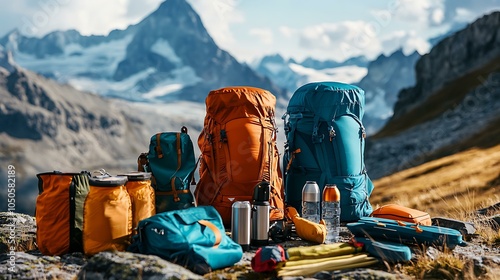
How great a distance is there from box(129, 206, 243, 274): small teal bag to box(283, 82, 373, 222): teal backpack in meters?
2.95

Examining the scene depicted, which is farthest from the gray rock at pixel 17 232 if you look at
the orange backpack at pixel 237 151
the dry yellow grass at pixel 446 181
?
the dry yellow grass at pixel 446 181

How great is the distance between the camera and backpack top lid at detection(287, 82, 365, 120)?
9.88 m

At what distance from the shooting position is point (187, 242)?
6832 millimetres

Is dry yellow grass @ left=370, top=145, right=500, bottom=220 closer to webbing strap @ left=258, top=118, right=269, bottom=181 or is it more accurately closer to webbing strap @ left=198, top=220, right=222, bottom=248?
webbing strap @ left=258, top=118, right=269, bottom=181

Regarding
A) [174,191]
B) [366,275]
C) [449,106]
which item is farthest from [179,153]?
[449,106]

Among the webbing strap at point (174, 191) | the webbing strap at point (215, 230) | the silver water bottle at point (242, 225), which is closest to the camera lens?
the webbing strap at point (215, 230)

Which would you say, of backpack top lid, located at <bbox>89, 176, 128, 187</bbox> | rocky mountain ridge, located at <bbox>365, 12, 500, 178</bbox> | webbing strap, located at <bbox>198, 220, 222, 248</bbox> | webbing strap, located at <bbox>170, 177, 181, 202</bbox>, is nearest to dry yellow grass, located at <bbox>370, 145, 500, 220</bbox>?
rocky mountain ridge, located at <bbox>365, 12, 500, 178</bbox>

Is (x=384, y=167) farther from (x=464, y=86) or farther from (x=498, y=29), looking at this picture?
(x=498, y=29)

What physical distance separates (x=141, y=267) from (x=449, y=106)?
287 feet

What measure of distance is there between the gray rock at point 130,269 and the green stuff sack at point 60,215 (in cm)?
147

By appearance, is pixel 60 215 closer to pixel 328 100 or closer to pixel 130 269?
pixel 130 269

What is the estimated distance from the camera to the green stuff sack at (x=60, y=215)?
24.7 feet

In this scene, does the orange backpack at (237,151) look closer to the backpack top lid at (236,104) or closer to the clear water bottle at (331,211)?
the backpack top lid at (236,104)

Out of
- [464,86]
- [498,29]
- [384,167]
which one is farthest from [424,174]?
[498,29]
